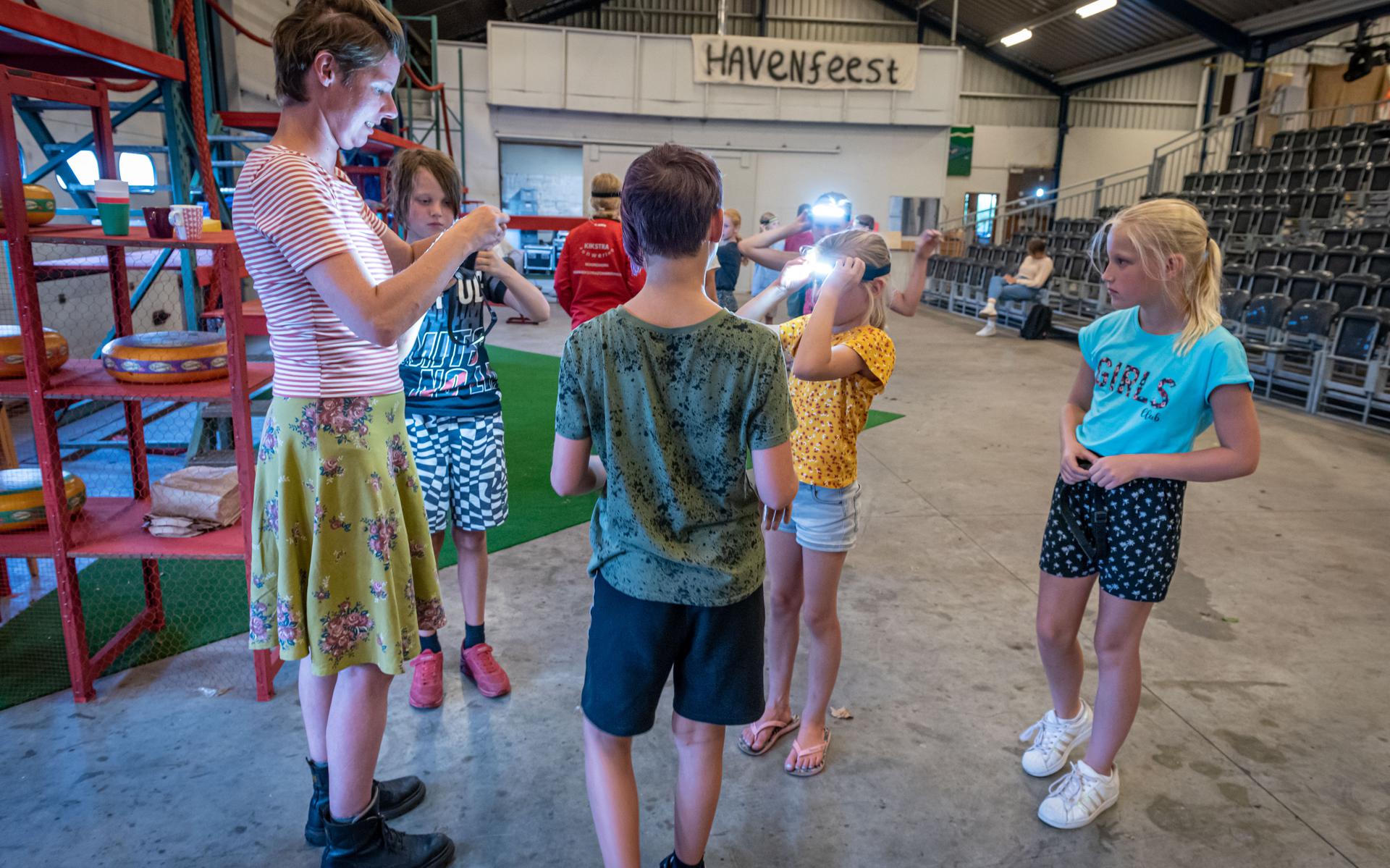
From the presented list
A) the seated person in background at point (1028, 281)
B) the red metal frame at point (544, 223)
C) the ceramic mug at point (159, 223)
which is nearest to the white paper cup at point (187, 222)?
the ceramic mug at point (159, 223)

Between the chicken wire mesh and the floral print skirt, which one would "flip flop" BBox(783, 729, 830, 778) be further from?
the chicken wire mesh

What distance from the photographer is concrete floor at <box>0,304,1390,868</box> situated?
6.72 ft

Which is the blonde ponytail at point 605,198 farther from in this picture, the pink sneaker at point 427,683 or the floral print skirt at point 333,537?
the floral print skirt at point 333,537

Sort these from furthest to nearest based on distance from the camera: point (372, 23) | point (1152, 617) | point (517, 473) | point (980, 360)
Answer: point (980, 360) → point (517, 473) → point (1152, 617) → point (372, 23)

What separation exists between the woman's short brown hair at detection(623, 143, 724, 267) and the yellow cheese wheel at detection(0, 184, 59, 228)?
1899mm

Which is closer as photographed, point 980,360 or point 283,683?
point 283,683

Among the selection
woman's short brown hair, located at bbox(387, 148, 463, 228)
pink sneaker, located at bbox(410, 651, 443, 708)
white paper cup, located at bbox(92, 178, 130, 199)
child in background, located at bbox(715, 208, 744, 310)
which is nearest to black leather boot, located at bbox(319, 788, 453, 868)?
pink sneaker, located at bbox(410, 651, 443, 708)

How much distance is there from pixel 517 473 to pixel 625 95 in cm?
1381

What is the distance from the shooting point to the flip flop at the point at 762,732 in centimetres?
240

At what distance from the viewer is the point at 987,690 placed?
2809 mm

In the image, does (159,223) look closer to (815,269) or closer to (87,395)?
(87,395)

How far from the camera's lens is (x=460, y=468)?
8.43 feet

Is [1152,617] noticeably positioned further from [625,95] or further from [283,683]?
[625,95]

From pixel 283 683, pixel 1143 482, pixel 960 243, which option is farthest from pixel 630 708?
pixel 960 243
